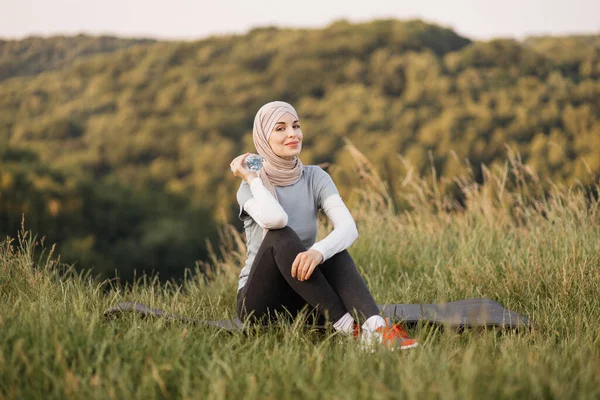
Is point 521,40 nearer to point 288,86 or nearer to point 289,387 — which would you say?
point 288,86

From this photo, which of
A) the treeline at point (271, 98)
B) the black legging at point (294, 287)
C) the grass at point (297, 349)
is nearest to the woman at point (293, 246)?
the black legging at point (294, 287)

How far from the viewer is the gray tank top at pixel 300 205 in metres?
2.74

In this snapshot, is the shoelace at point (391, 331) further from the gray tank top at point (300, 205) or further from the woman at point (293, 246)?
the gray tank top at point (300, 205)

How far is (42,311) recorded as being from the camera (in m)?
2.25

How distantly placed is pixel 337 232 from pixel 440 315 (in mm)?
570

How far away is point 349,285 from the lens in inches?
98.2

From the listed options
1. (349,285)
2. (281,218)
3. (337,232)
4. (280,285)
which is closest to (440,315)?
(349,285)

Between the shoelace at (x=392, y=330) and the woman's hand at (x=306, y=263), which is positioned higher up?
the woman's hand at (x=306, y=263)

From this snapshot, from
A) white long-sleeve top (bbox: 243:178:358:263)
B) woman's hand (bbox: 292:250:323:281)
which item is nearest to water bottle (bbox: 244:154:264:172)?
white long-sleeve top (bbox: 243:178:358:263)

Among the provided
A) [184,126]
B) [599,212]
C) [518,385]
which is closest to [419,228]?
[599,212]

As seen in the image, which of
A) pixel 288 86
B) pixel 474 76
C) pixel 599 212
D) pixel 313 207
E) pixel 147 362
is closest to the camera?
pixel 147 362

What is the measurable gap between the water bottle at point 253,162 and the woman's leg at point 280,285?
358 millimetres

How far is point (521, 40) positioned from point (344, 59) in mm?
12169

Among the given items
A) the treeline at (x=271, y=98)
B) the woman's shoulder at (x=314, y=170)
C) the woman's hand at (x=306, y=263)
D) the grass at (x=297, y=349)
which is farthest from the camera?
the treeline at (x=271, y=98)
